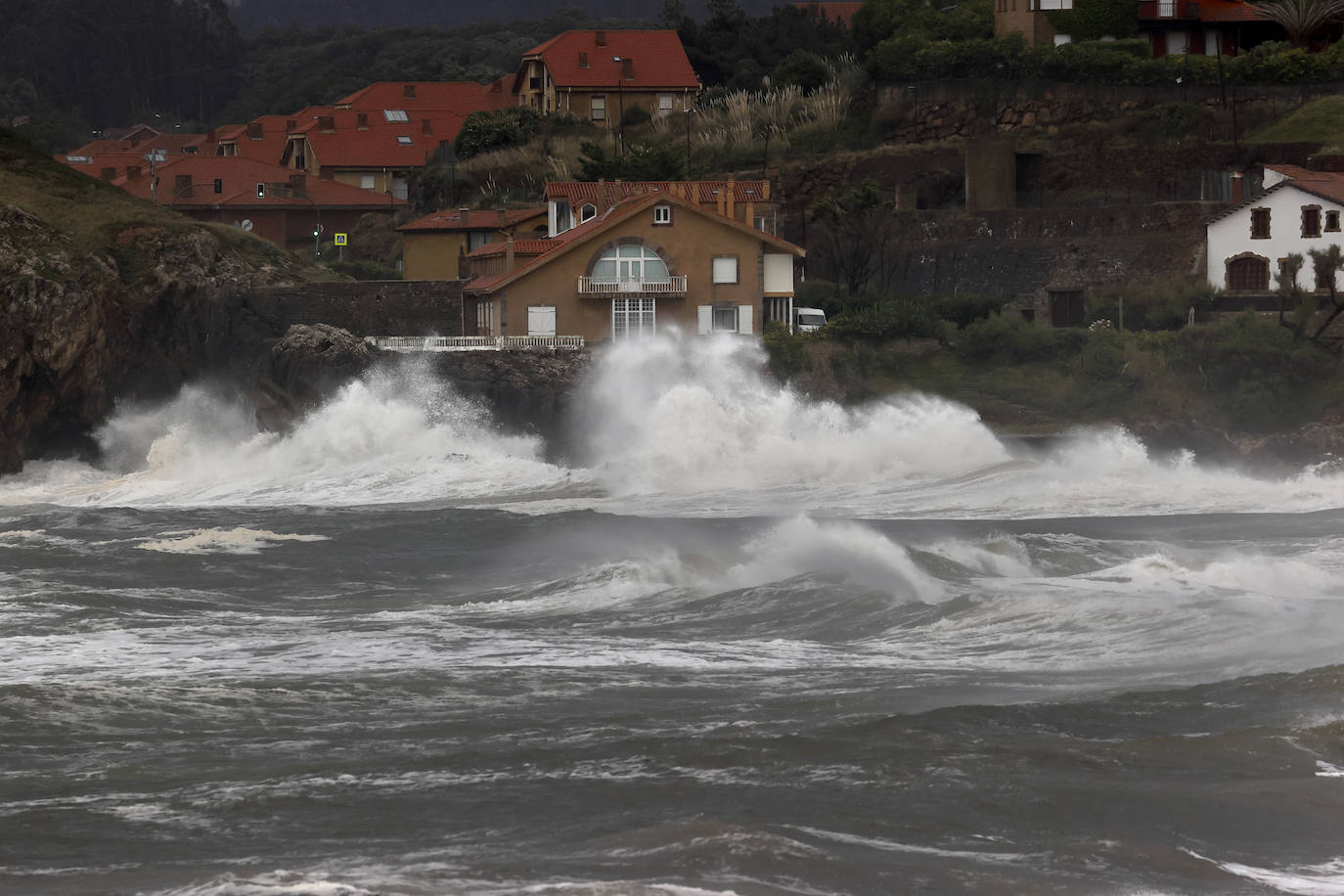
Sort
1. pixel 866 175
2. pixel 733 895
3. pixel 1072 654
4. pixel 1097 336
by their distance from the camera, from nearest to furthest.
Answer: pixel 733 895 → pixel 1072 654 → pixel 1097 336 → pixel 866 175

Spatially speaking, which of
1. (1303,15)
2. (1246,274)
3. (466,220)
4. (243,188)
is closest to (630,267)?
(466,220)

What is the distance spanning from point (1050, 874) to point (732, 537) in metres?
20.4

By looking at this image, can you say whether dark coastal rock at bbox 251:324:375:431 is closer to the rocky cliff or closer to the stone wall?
the stone wall

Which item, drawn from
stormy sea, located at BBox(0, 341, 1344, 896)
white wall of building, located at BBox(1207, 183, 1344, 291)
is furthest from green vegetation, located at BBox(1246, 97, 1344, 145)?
stormy sea, located at BBox(0, 341, 1344, 896)

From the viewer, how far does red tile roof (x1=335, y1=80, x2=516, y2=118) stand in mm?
106625

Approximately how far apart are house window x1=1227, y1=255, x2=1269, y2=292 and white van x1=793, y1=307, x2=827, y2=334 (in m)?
12.5

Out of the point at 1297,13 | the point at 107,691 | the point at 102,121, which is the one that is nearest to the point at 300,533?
the point at 107,691

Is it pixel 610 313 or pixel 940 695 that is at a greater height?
pixel 610 313

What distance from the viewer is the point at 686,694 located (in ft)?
68.8

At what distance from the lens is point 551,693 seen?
21094 mm

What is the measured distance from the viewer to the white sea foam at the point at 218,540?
3519 cm

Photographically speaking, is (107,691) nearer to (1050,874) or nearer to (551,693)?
(551,693)

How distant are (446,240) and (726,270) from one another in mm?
13926

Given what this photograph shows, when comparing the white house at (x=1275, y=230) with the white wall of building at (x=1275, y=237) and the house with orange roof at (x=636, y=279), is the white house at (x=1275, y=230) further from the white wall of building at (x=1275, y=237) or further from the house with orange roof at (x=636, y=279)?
the house with orange roof at (x=636, y=279)
